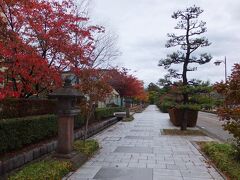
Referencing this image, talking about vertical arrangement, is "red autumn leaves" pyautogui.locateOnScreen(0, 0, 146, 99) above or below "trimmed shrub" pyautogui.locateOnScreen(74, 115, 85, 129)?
above

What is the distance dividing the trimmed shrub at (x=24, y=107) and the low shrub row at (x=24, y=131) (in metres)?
0.48

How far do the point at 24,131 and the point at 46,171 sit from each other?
2.13 meters

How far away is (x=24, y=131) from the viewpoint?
8.62 meters

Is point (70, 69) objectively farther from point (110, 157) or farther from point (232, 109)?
point (232, 109)

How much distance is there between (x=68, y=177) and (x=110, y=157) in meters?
2.62

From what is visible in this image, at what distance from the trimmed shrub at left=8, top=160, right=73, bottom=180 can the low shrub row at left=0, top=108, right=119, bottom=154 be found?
3.00ft

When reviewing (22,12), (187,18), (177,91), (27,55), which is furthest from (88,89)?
(187,18)

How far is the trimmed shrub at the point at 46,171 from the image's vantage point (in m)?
6.39

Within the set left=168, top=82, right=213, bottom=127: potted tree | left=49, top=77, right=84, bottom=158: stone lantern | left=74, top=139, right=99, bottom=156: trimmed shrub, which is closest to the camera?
left=49, top=77, right=84, bottom=158: stone lantern

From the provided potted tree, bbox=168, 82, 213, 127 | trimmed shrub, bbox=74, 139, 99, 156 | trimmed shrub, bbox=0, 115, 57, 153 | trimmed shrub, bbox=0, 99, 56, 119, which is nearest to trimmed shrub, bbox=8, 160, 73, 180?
trimmed shrub, bbox=0, 115, 57, 153

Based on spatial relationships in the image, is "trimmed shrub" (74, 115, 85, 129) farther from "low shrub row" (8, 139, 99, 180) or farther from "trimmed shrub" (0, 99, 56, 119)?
"low shrub row" (8, 139, 99, 180)

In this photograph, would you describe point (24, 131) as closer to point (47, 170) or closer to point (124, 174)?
point (47, 170)

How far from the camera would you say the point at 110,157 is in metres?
9.60

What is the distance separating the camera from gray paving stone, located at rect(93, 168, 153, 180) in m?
7.13
